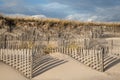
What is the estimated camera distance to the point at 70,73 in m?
18.5

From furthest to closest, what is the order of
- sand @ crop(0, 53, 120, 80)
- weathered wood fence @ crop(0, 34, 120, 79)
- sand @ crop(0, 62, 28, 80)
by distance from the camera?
1. weathered wood fence @ crop(0, 34, 120, 79)
2. sand @ crop(0, 53, 120, 80)
3. sand @ crop(0, 62, 28, 80)

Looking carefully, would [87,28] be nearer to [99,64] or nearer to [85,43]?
[85,43]

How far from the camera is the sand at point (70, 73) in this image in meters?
17.5

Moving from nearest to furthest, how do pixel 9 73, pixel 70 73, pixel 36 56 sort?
pixel 9 73
pixel 70 73
pixel 36 56

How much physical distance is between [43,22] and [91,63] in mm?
16201

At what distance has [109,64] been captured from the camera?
2038cm

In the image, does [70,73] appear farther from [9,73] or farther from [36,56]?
[9,73]

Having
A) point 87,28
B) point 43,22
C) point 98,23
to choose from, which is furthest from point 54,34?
point 98,23

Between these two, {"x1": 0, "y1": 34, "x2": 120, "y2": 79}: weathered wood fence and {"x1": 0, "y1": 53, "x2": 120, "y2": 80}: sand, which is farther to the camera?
{"x1": 0, "y1": 34, "x2": 120, "y2": 79}: weathered wood fence

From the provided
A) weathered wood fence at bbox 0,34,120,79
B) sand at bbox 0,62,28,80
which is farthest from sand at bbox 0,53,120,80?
weathered wood fence at bbox 0,34,120,79

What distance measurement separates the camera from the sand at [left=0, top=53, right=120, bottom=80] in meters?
17.5

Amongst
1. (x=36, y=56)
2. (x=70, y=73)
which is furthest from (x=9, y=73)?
(x=70, y=73)

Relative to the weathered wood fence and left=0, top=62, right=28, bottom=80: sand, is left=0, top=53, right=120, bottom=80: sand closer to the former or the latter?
left=0, top=62, right=28, bottom=80: sand

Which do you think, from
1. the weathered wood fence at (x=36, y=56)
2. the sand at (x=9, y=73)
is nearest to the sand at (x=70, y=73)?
the sand at (x=9, y=73)
